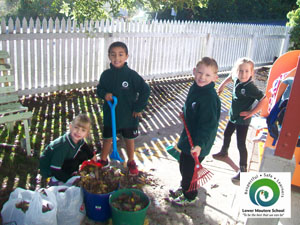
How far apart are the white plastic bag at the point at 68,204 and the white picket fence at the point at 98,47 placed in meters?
4.43

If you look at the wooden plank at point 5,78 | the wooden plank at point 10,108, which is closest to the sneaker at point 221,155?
the wooden plank at point 10,108

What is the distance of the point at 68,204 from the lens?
8.69 feet

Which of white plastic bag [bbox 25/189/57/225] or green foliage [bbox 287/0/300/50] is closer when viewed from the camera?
white plastic bag [bbox 25/189/57/225]

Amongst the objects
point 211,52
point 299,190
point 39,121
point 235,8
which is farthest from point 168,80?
point 235,8

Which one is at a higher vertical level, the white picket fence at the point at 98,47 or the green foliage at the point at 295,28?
the green foliage at the point at 295,28

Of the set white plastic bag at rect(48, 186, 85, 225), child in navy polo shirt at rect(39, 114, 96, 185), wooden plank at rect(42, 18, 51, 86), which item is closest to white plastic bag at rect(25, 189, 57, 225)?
white plastic bag at rect(48, 186, 85, 225)

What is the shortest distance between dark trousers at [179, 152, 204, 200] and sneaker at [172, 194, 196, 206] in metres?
0.04

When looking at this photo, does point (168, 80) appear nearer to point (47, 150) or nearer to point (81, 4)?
point (81, 4)

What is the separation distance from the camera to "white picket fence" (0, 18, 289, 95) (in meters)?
6.37

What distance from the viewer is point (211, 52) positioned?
33.4ft

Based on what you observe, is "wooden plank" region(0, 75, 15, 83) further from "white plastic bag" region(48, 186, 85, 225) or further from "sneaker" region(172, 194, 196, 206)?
"sneaker" region(172, 194, 196, 206)

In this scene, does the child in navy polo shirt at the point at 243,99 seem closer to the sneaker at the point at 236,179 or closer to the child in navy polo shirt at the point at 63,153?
the sneaker at the point at 236,179

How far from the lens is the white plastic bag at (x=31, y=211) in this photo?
7.86 feet

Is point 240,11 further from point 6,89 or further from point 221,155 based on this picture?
point 6,89
